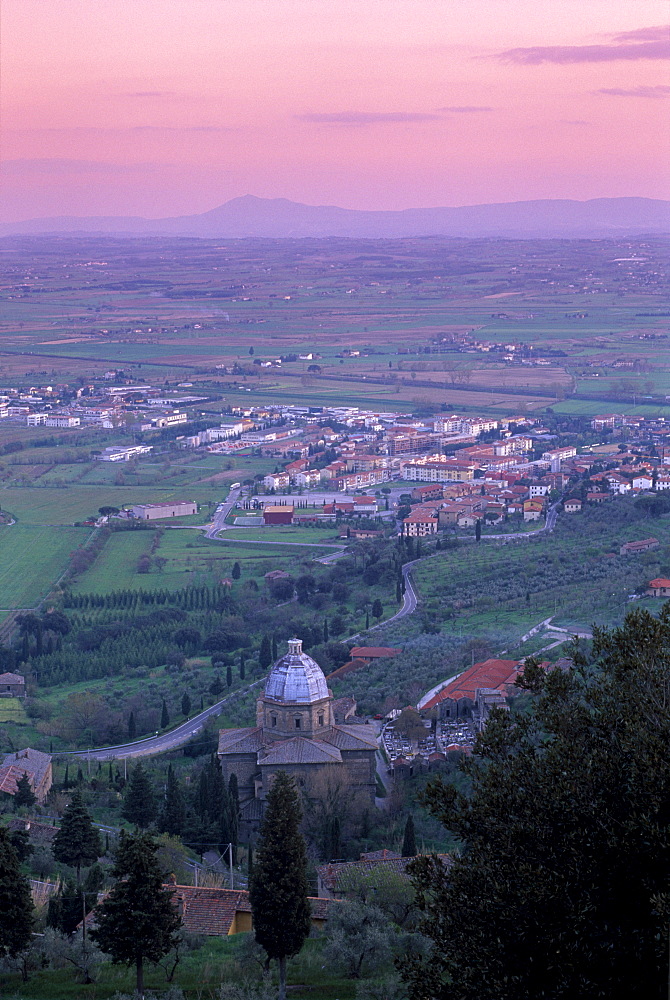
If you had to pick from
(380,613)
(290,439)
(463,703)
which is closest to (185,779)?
(463,703)

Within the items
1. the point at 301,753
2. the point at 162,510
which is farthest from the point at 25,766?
the point at 162,510

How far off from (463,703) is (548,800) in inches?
547

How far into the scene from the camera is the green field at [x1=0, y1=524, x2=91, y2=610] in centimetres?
3722

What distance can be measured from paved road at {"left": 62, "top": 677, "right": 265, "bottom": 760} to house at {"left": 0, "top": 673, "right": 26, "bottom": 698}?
483cm

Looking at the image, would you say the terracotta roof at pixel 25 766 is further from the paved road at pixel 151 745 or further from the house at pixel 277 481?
the house at pixel 277 481

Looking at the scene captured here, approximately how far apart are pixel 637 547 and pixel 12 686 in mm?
16944

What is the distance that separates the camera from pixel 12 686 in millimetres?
28188

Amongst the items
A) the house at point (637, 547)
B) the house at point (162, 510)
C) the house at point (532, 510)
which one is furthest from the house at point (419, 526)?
the house at point (162, 510)

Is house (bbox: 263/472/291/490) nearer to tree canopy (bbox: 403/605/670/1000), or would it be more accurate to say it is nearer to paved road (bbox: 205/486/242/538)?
paved road (bbox: 205/486/242/538)

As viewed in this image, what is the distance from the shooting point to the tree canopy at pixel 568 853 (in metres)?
7.80

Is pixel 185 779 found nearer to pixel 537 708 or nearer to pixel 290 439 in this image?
pixel 537 708

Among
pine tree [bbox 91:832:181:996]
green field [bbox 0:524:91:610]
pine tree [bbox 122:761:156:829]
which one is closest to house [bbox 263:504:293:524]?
green field [bbox 0:524:91:610]

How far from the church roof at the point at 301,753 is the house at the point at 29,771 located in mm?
3584

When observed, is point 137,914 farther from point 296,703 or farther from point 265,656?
point 265,656
